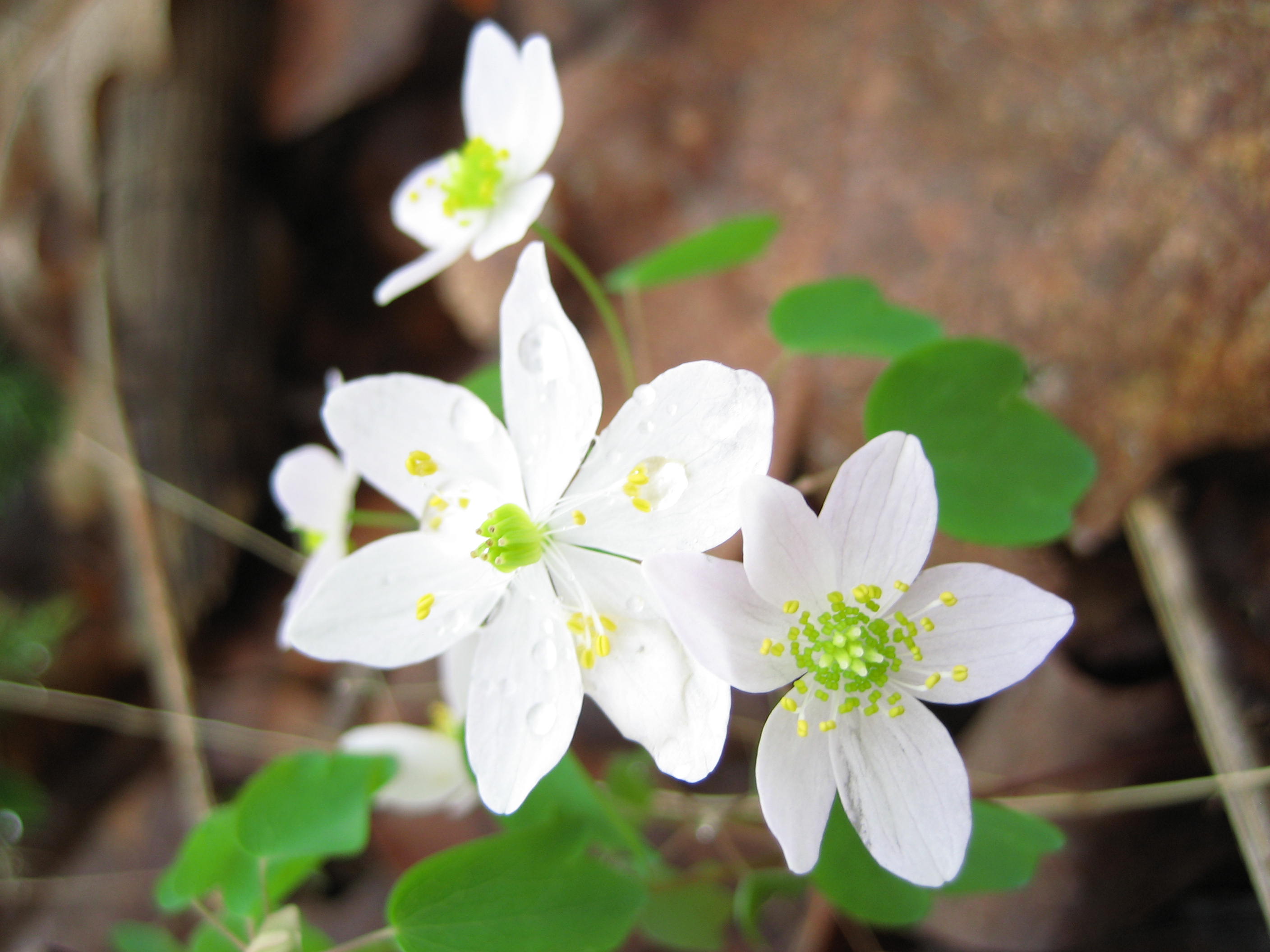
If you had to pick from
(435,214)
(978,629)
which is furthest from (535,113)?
(978,629)

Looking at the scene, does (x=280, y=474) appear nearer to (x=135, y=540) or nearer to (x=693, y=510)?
(x=693, y=510)

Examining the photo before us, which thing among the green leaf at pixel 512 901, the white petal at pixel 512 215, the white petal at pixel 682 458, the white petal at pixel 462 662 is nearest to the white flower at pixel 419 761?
the white petal at pixel 462 662

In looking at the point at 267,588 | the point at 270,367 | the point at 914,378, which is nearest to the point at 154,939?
the point at 267,588

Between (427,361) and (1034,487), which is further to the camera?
(427,361)

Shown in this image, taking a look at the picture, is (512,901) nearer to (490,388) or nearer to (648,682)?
(648,682)

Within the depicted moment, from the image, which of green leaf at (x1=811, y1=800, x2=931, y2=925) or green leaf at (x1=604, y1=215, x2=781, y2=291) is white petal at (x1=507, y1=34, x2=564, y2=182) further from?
green leaf at (x1=811, y1=800, x2=931, y2=925)

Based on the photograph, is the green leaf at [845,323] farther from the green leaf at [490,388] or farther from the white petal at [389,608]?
the white petal at [389,608]

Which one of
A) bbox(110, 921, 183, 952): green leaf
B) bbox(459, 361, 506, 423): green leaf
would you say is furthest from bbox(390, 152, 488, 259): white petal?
bbox(110, 921, 183, 952): green leaf
